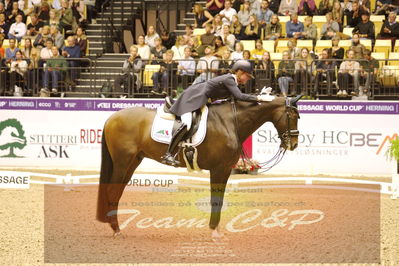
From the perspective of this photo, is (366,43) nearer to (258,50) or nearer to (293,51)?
(293,51)

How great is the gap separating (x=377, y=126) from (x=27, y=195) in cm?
730

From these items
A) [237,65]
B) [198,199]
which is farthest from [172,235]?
[198,199]

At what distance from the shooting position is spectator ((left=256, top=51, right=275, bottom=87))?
1681 cm

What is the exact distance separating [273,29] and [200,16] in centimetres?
216

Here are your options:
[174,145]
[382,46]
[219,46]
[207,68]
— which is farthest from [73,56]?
[174,145]

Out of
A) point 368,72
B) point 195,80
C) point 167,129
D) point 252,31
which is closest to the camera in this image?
point 167,129

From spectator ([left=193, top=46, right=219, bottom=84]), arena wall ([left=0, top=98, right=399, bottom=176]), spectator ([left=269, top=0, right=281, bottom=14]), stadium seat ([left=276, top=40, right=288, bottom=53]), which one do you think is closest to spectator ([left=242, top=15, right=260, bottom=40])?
stadium seat ([left=276, top=40, right=288, bottom=53])

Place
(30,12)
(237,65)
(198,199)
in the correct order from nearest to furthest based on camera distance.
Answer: (237,65) → (198,199) → (30,12)

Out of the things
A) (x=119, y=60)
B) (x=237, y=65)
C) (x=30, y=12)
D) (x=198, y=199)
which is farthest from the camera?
(x=30, y=12)

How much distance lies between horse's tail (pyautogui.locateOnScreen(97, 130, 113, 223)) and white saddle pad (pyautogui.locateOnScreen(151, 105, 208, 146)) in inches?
27.8

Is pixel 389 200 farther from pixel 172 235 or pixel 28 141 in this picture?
pixel 28 141

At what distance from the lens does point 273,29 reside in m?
19.2

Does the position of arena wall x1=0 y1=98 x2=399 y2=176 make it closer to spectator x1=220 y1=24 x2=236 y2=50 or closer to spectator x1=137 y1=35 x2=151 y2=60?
spectator x1=137 y1=35 x2=151 y2=60

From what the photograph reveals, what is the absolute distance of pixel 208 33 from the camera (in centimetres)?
1870
